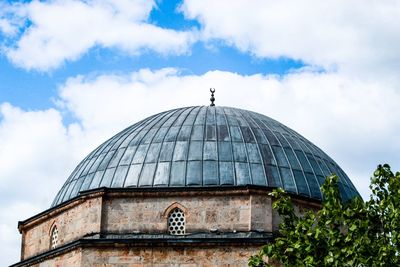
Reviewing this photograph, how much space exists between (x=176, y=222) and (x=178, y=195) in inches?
26.8

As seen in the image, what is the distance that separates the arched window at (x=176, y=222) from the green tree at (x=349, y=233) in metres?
5.99

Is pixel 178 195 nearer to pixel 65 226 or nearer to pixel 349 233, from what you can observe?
pixel 65 226

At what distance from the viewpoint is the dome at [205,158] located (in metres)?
21.7

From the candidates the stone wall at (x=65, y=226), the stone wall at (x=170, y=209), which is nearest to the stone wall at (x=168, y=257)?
the stone wall at (x=170, y=209)

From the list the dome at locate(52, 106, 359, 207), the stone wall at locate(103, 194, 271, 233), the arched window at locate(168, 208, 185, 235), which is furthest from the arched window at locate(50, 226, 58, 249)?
the arched window at locate(168, 208, 185, 235)

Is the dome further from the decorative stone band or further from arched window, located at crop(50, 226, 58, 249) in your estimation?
the decorative stone band

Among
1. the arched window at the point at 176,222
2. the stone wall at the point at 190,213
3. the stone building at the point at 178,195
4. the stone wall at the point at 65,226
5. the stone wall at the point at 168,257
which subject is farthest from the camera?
the stone wall at the point at 65,226

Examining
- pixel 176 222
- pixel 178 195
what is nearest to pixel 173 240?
pixel 176 222

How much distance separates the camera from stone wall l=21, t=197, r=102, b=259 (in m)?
21.2

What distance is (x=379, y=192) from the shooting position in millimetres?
15008

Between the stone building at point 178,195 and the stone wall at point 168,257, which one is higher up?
the stone building at point 178,195

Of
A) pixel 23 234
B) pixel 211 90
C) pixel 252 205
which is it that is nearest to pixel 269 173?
pixel 252 205

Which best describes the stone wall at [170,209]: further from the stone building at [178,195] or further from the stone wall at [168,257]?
the stone wall at [168,257]

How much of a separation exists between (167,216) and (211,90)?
7.07 m
